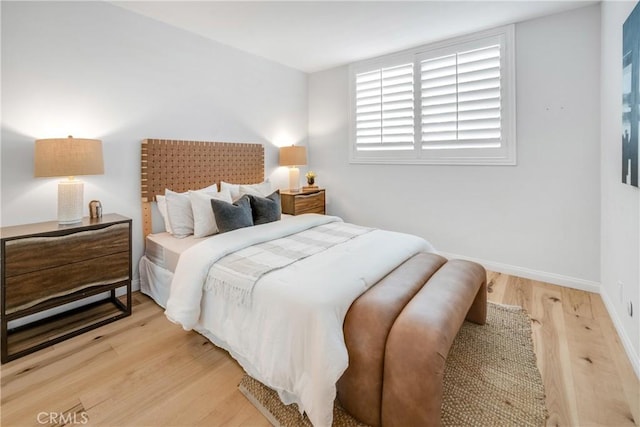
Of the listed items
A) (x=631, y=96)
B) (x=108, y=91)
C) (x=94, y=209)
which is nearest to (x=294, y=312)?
(x=94, y=209)

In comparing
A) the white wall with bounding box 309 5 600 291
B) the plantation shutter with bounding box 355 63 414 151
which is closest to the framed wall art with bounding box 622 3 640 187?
the white wall with bounding box 309 5 600 291

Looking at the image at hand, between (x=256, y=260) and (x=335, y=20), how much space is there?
2428mm

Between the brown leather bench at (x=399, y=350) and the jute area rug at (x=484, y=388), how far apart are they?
195 millimetres

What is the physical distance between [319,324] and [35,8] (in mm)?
3044

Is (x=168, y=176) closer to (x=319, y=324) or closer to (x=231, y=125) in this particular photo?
(x=231, y=125)

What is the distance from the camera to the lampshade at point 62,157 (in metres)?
2.14

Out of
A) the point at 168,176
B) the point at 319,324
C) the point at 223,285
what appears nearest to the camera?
the point at 319,324

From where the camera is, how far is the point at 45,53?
2354 millimetres

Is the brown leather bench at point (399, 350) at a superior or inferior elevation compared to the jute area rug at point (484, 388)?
superior

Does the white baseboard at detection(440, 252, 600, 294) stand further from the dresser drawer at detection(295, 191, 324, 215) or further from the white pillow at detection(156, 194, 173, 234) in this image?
the white pillow at detection(156, 194, 173, 234)

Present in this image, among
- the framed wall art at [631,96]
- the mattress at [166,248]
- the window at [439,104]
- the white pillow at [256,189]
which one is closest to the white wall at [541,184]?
the window at [439,104]

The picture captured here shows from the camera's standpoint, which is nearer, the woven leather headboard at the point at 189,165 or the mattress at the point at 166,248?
the mattress at the point at 166,248

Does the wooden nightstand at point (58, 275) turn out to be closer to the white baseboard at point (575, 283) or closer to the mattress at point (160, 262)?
the mattress at point (160, 262)

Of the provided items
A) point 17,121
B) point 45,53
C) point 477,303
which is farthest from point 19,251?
point 477,303
